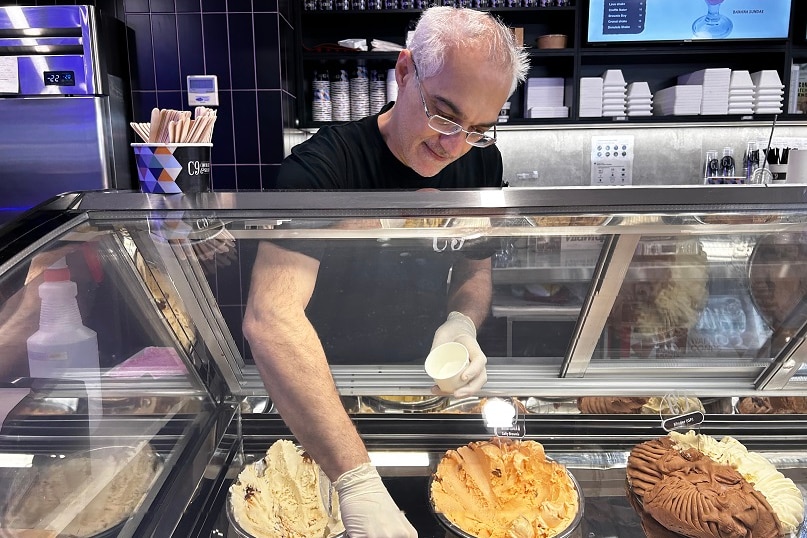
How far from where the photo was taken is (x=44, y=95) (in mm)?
3518

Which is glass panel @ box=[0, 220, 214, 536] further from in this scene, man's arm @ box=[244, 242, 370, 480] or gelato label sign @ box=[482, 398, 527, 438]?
gelato label sign @ box=[482, 398, 527, 438]

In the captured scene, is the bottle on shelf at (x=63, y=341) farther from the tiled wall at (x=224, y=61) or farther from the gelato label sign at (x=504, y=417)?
the tiled wall at (x=224, y=61)

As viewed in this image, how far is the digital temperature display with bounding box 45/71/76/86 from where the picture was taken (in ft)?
11.4

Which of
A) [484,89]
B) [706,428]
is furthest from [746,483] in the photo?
[484,89]

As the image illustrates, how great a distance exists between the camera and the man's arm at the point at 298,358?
111 cm

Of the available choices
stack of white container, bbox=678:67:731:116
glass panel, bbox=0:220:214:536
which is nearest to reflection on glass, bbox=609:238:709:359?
glass panel, bbox=0:220:214:536

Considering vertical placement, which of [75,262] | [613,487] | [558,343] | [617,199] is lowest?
[613,487]

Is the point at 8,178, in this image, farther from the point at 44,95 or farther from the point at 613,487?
the point at 613,487

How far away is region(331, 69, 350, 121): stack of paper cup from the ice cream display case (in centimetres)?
300

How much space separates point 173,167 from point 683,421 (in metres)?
1.20

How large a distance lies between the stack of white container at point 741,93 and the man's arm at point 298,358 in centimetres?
378

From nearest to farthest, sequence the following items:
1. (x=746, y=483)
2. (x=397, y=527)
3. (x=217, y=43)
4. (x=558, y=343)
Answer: (x=397, y=527)
(x=746, y=483)
(x=558, y=343)
(x=217, y=43)

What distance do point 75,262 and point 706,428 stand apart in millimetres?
1379

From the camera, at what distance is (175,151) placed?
1.10 metres
